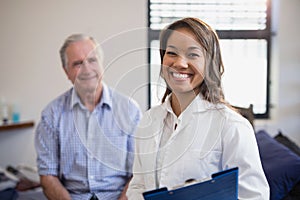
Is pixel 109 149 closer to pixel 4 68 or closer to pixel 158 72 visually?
pixel 158 72

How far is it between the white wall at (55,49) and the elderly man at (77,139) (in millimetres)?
1089

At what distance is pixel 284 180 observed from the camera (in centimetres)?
137

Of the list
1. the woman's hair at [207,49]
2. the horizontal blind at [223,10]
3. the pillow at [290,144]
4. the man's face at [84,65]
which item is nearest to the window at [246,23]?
the horizontal blind at [223,10]

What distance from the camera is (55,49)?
2527 millimetres

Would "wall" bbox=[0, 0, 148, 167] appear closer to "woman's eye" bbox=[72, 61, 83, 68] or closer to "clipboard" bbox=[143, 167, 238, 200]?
"woman's eye" bbox=[72, 61, 83, 68]

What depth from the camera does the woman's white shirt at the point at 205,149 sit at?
2.64 feet

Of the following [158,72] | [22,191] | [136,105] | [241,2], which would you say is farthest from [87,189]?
[241,2]

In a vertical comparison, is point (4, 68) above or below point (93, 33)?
below

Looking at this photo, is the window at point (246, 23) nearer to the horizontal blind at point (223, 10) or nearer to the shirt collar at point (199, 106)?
the horizontal blind at point (223, 10)

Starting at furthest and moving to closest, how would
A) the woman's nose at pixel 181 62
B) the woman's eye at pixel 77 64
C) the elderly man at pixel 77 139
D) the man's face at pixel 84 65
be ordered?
A: the woman's eye at pixel 77 64
the elderly man at pixel 77 139
the man's face at pixel 84 65
the woman's nose at pixel 181 62

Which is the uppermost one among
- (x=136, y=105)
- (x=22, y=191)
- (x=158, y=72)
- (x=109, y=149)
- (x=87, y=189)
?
(x=158, y=72)

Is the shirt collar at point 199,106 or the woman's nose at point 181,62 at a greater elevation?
the woman's nose at point 181,62

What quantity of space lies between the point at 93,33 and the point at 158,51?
1.72 m

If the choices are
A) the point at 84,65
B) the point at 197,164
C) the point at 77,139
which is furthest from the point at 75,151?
the point at 197,164
